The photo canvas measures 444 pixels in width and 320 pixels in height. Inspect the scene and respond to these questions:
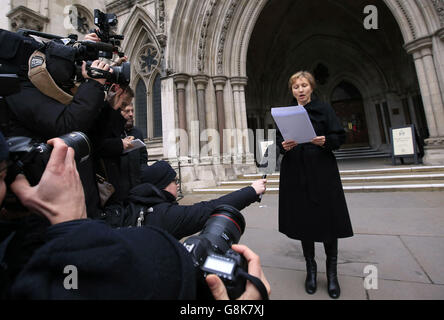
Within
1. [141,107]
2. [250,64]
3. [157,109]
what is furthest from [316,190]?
[250,64]

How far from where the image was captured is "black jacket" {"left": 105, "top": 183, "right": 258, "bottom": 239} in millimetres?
1326

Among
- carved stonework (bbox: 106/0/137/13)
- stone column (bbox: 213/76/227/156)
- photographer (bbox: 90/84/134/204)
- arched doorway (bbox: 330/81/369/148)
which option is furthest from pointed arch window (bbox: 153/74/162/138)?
arched doorway (bbox: 330/81/369/148)

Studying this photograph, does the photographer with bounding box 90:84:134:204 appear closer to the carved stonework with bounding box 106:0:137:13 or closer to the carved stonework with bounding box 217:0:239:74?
the carved stonework with bounding box 217:0:239:74

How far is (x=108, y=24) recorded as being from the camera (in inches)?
64.1

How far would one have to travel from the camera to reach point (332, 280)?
5.75 feet

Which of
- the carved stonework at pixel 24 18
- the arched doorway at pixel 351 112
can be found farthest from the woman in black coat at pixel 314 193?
the arched doorway at pixel 351 112

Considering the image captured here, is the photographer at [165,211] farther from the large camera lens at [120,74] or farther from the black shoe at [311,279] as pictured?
the black shoe at [311,279]

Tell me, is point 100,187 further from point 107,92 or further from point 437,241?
point 437,241

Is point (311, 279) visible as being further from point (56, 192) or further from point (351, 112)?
point (351, 112)

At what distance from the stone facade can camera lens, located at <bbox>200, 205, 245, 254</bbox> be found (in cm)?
624

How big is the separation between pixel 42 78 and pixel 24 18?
1147cm

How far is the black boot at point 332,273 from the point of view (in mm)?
1700

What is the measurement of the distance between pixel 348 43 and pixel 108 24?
45.5ft

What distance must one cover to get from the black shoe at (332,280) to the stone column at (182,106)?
21.4 ft
